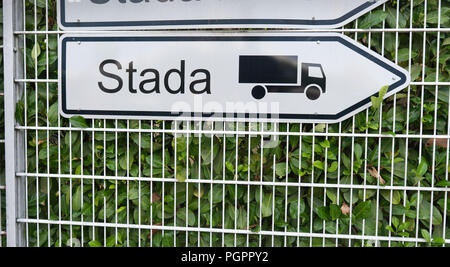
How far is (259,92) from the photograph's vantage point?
63.3 inches

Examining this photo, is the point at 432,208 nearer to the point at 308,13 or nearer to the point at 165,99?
the point at 308,13

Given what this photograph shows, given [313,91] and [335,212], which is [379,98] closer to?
[313,91]

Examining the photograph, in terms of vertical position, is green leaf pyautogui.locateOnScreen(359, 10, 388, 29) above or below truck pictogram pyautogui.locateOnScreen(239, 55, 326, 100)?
above

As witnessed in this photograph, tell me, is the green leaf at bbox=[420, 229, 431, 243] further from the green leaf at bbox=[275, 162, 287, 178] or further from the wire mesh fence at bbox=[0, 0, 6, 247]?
the wire mesh fence at bbox=[0, 0, 6, 247]

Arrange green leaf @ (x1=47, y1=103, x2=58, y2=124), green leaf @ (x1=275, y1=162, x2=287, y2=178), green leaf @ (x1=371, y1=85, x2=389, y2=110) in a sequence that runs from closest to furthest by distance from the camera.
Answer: green leaf @ (x1=371, y1=85, x2=389, y2=110)
green leaf @ (x1=275, y1=162, x2=287, y2=178)
green leaf @ (x1=47, y1=103, x2=58, y2=124)

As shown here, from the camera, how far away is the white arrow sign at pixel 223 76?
5.16 ft

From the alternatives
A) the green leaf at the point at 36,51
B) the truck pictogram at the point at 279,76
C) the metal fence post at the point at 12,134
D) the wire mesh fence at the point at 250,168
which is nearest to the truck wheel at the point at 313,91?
the truck pictogram at the point at 279,76

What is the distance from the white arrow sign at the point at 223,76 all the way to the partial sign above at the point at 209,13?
57 millimetres

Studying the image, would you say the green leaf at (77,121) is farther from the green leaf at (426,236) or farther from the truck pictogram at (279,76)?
the green leaf at (426,236)

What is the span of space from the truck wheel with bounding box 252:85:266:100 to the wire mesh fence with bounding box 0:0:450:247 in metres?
0.13

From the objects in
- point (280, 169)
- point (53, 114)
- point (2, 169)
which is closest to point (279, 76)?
point (280, 169)

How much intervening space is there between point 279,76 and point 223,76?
0.85 ft

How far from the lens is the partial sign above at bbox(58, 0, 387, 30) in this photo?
1568 mm

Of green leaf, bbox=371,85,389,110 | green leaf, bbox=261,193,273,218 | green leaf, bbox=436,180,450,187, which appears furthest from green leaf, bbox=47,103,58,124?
green leaf, bbox=436,180,450,187
